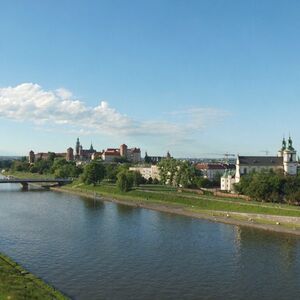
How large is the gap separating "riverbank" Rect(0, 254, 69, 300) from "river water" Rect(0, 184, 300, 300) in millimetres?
1114

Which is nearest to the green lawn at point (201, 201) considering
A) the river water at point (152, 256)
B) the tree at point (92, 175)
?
the tree at point (92, 175)

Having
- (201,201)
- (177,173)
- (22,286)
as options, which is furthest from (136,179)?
(22,286)

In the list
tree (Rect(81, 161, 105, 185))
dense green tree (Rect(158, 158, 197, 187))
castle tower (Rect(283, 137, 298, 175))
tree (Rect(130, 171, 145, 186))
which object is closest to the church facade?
castle tower (Rect(283, 137, 298, 175))

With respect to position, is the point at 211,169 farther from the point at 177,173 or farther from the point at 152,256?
the point at 152,256

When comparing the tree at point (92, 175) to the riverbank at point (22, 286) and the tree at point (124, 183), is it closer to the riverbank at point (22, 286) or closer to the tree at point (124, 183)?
the tree at point (124, 183)

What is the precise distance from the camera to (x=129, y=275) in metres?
31.5

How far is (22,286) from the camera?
27125 mm

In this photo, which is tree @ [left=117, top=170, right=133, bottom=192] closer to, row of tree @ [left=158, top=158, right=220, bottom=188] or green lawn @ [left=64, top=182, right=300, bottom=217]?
green lawn @ [left=64, top=182, right=300, bottom=217]

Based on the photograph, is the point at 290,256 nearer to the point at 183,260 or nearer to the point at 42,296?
the point at 183,260

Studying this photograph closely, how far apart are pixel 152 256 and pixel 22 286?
1254 cm

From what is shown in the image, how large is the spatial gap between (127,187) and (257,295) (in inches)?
2360

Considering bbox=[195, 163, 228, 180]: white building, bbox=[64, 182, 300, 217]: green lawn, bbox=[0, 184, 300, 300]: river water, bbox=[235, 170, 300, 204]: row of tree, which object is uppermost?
bbox=[195, 163, 228, 180]: white building

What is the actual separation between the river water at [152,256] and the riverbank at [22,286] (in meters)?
1.11

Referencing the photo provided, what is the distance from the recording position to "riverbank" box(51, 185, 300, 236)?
1993 inches
